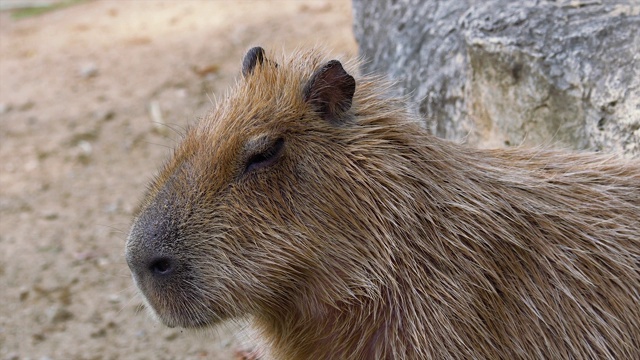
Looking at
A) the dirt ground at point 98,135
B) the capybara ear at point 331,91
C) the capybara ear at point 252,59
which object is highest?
the capybara ear at point 252,59

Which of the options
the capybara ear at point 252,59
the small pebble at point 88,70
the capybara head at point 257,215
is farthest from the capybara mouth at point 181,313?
the small pebble at point 88,70

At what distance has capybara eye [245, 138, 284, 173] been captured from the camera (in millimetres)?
2391

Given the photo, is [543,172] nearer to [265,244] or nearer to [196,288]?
[265,244]

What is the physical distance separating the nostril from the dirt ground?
0.62 metres

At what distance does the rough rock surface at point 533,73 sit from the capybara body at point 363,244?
2.51ft

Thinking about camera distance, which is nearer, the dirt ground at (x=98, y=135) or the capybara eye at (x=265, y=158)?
the capybara eye at (x=265, y=158)

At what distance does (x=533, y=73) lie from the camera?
3.41 metres

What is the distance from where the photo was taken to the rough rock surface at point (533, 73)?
127 inches

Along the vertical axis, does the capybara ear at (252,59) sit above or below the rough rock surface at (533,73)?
above

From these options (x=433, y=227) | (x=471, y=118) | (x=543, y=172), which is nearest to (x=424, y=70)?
(x=471, y=118)

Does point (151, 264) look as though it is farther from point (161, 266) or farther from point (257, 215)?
point (257, 215)

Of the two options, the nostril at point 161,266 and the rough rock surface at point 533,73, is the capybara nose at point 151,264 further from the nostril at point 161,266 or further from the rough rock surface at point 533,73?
the rough rock surface at point 533,73

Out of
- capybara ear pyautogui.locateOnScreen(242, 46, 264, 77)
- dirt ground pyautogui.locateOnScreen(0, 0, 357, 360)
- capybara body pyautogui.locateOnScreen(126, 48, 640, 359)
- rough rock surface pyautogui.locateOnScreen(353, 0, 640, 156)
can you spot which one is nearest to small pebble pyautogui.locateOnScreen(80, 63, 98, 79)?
dirt ground pyautogui.locateOnScreen(0, 0, 357, 360)

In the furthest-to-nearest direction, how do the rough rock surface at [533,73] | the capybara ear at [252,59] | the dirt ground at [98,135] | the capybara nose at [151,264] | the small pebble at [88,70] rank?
the small pebble at [88,70] → the dirt ground at [98,135] → the rough rock surface at [533,73] → the capybara ear at [252,59] → the capybara nose at [151,264]
